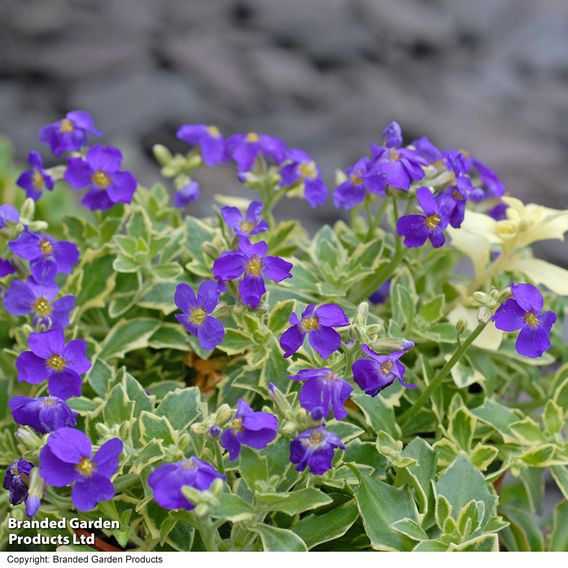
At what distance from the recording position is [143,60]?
3.29 m

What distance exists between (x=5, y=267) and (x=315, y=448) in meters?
0.51

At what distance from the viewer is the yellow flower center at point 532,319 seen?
1031mm

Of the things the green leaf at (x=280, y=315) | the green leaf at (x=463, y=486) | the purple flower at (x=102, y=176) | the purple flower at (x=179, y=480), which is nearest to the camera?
the purple flower at (x=179, y=480)

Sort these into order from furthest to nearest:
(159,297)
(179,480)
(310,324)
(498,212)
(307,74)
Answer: (307,74) → (498,212) → (159,297) → (310,324) → (179,480)

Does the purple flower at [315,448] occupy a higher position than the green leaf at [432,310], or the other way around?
the purple flower at [315,448]

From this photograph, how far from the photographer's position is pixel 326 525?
3.53ft

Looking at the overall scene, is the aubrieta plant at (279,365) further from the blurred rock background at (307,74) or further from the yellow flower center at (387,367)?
the blurred rock background at (307,74)

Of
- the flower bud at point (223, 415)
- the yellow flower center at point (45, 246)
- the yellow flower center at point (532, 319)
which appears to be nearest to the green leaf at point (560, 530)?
the yellow flower center at point (532, 319)

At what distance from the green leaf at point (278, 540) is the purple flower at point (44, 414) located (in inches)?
9.7

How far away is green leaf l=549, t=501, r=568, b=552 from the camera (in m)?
1.23

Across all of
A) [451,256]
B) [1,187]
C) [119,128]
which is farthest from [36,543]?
[119,128]

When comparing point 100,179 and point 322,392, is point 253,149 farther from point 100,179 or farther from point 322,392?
point 322,392

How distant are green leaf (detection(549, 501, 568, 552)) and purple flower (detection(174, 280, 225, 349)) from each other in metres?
0.56

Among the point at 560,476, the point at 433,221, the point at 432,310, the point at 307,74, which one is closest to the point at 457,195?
the point at 433,221
